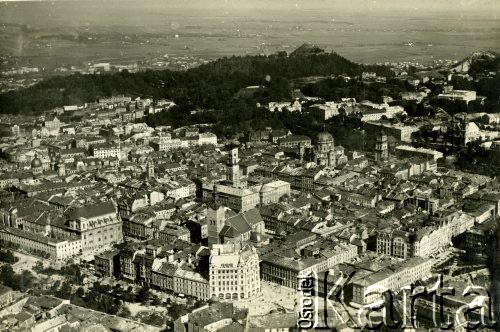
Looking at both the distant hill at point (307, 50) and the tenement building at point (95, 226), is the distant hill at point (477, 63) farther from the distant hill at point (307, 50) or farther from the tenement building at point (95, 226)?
Result: the tenement building at point (95, 226)

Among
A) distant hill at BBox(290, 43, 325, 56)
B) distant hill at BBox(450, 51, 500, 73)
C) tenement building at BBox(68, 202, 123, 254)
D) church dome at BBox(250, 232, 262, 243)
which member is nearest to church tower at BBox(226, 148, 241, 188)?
church dome at BBox(250, 232, 262, 243)

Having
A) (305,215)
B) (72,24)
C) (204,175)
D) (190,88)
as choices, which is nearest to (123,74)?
(190,88)

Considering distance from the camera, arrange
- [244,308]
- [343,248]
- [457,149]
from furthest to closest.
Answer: [457,149]
[343,248]
[244,308]

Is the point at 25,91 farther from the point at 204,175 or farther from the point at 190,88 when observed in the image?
the point at 204,175

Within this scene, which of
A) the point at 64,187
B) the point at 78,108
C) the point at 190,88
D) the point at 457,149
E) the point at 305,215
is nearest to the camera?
the point at 305,215

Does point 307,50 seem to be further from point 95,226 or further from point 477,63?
point 95,226

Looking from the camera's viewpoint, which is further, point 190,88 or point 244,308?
point 190,88

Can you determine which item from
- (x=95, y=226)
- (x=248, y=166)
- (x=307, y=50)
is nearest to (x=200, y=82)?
(x=307, y=50)
